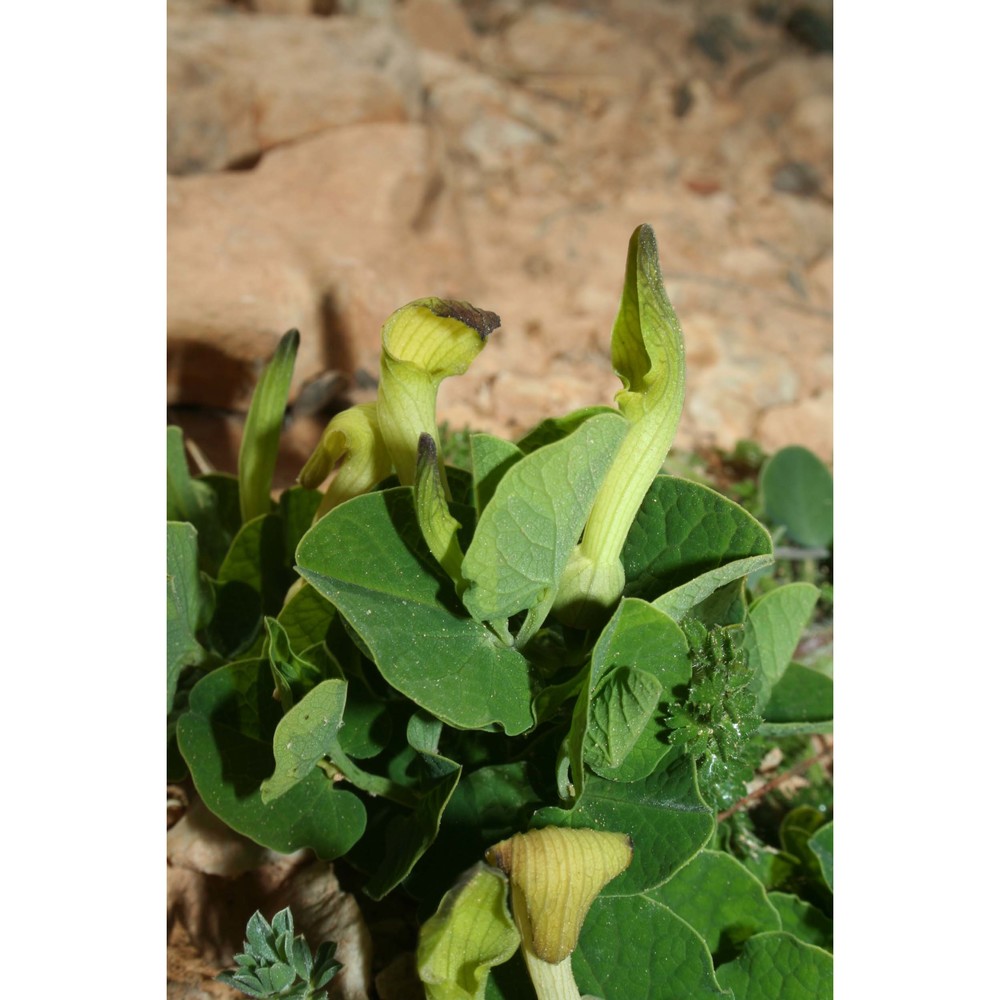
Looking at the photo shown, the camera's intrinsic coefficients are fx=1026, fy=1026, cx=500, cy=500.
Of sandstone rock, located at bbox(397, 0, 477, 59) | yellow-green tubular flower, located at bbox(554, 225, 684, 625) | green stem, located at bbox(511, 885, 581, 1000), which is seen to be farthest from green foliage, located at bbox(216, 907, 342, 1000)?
sandstone rock, located at bbox(397, 0, 477, 59)

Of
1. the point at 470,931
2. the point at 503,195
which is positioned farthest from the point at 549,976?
the point at 503,195

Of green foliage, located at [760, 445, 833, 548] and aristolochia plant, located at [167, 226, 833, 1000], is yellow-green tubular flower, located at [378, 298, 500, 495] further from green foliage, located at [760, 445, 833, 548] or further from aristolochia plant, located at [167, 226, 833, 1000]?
green foliage, located at [760, 445, 833, 548]

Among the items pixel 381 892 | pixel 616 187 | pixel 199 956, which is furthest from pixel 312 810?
pixel 616 187

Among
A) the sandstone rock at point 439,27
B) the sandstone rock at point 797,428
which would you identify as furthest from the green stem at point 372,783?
the sandstone rock at point 439,27

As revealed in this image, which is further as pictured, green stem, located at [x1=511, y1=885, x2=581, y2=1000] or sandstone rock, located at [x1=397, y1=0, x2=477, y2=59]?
sandstone rock, located at [x1=397, y1=0, x2=477, y2=59]

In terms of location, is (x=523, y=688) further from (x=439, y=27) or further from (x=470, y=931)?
(x=439, y=27)
